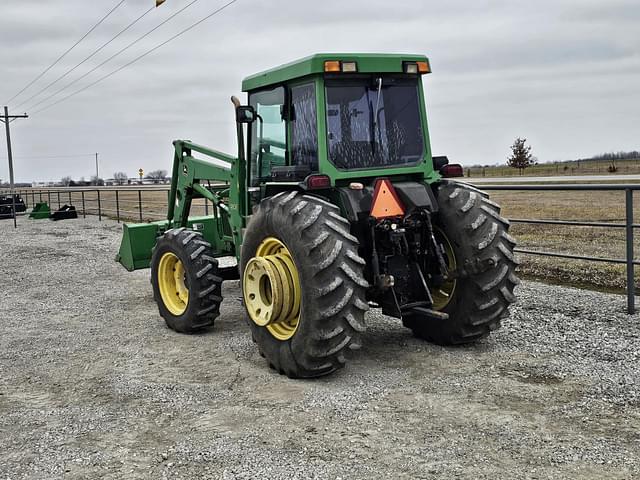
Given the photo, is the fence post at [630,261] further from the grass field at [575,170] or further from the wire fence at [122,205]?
the grass field at [575,170]

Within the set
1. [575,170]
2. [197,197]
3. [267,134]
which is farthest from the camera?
[575,170]

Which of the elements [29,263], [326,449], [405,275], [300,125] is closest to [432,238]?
[405,275]

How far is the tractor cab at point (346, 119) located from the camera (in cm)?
567

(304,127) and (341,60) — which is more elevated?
(341,60)

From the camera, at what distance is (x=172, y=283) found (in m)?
7.63

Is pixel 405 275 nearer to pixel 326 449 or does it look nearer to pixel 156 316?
pixel 326 449

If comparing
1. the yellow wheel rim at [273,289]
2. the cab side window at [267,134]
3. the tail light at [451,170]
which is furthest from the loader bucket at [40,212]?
the tail light at [451,170]

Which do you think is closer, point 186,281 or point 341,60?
point 341,60

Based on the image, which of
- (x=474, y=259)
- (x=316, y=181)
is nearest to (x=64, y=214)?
(x=316, y=181)

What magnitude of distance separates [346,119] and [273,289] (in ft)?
5.44

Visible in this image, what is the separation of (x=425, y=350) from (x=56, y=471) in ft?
11.2

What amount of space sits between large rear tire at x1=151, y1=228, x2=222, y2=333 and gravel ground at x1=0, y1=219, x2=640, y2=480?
23 centimetres

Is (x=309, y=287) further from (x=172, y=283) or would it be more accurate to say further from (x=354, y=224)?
(x=172, y=283)

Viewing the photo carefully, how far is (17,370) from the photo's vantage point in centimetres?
593
